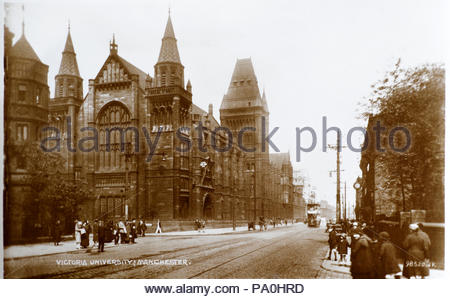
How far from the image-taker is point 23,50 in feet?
43.8

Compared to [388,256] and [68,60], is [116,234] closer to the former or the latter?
[68,60]

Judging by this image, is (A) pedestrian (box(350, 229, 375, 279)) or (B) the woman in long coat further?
(B) the woman in long coat

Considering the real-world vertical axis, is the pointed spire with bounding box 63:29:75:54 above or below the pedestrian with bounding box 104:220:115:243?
above

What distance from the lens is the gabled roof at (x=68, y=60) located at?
1418cm

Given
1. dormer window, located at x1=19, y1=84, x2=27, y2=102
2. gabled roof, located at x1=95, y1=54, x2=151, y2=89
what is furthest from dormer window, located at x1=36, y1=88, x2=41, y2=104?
gabled roof, located at x1=95, y1=54, x2=151, y2=89

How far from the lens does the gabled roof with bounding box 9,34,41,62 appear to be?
1307 centimetres

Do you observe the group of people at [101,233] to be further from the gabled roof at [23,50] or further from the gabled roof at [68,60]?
the gabled roof at [23,50]

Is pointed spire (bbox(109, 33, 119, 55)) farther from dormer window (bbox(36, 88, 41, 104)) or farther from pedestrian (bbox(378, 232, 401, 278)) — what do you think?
pedestrian (bbox(378, 232, 401, 278))

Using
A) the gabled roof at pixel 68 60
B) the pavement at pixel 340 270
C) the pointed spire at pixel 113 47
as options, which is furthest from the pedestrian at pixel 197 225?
the pointed spire at pixel 113 47

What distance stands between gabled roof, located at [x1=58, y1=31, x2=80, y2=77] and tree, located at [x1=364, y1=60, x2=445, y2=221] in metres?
11.2

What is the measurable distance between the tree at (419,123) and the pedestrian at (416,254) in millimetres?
1626
